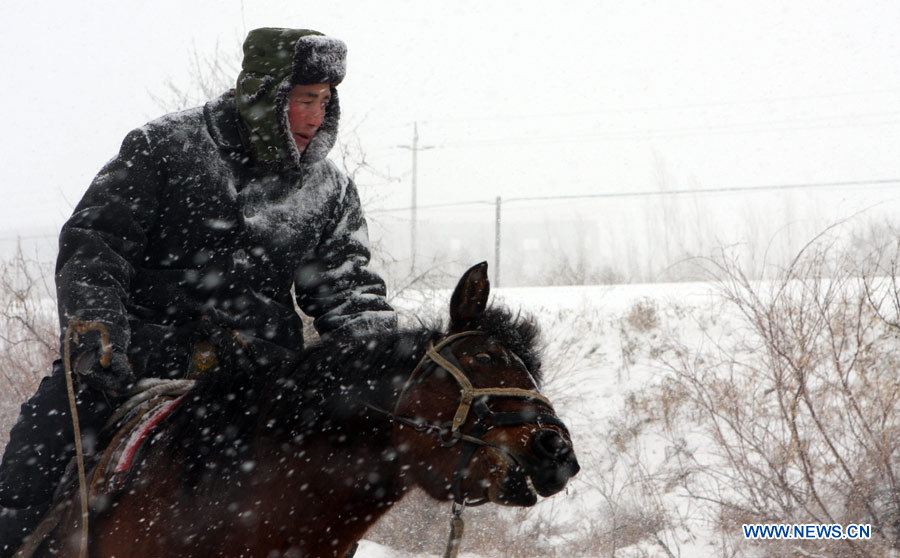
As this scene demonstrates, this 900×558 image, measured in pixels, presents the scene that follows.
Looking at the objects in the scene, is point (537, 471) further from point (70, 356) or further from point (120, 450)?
point (70, 356)

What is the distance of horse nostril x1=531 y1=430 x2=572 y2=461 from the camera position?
1.50 metres

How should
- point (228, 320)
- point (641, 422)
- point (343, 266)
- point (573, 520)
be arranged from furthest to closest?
point (641, 422) → point (573, 520) → point (343, 266) → point (228, 320)

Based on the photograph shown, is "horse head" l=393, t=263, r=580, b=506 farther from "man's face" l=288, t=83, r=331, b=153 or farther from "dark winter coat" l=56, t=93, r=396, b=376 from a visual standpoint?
"man's face" l=288, t=83, r=331, b=153

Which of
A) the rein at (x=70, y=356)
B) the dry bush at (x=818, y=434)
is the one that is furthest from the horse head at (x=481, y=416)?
the dry bush at (x=818, y=434)

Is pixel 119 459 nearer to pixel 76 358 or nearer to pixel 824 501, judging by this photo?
pixel 76 358

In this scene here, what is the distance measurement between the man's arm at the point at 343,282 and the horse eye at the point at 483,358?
72 cm

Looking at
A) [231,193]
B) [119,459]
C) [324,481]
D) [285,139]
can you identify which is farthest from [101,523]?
[285,139]

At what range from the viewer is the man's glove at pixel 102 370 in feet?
6.42

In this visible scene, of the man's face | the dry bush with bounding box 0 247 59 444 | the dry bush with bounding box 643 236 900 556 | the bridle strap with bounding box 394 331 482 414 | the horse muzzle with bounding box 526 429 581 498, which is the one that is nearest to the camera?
the horse muzzle with bounding box 526 429 581 498

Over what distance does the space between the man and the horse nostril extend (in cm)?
80

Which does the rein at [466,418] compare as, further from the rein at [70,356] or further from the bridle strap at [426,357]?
the rein at [70,356]

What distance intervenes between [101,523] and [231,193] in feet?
3.65

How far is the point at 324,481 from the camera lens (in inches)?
69.4

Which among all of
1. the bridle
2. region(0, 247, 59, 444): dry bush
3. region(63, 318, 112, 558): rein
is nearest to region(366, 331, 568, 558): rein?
the bridle
